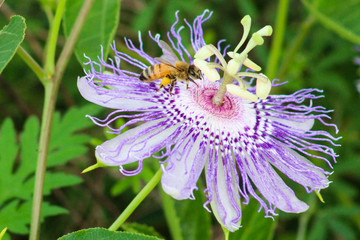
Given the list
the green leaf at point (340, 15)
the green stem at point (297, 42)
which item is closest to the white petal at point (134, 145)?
the green leaf at point (340, 15)

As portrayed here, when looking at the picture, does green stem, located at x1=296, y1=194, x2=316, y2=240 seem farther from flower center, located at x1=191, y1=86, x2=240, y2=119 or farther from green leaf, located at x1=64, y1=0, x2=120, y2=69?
green leaf, located at x1=64, y1=0, x2=120, y2=69

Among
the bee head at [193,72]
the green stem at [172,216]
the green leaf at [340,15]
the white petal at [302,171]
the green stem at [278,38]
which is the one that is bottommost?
the green stem at [172,216]

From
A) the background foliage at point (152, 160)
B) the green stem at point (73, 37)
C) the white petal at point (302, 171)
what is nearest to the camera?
the white petal at point (302, 171)

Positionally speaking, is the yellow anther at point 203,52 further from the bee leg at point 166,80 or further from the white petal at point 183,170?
the white petal at point 183,170

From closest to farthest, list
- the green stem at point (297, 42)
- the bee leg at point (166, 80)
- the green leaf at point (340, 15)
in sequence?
the bee leg at point (166, 80) → the green leaf at point (340, 15) → the green stem at point (297, 42)

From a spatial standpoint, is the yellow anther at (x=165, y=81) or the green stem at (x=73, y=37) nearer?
the yellow anther at (x=165, y=81)

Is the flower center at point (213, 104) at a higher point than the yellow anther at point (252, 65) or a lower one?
lower

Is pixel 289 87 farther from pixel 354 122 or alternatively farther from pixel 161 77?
pixel 161 77

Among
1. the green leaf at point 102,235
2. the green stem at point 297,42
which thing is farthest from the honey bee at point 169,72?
the green stem at point 297,42
